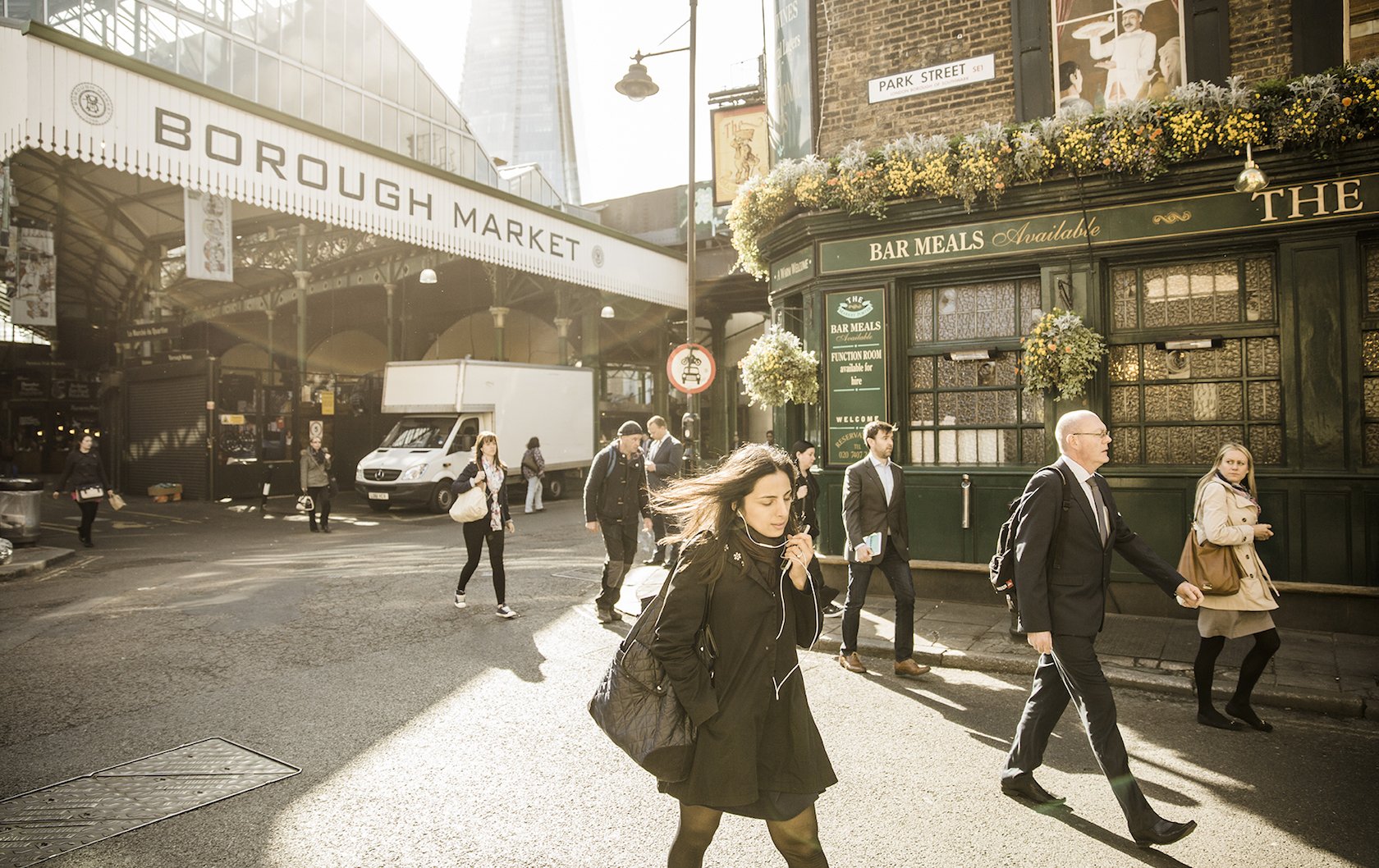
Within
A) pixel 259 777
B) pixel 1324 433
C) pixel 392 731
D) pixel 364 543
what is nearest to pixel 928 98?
pixel 1324 433

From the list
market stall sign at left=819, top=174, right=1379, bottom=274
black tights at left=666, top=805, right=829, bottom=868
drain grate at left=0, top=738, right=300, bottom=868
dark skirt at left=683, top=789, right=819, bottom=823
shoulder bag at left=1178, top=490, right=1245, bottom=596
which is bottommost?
drain grate at left=0, top=738, right=300, bottom=868

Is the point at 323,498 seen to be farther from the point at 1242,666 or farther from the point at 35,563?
the point at 1242,666

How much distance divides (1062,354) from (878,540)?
3144 mm

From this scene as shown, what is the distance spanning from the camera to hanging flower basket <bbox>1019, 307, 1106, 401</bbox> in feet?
26.1

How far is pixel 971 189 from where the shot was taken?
8.35 metres

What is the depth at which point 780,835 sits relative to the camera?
262 cm

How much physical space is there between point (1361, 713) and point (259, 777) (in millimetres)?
6553

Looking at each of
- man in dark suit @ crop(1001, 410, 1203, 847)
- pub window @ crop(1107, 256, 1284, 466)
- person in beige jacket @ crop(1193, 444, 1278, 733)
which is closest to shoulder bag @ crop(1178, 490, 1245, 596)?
person in beige jacket @ crop(1193, 444, 1278, 733)

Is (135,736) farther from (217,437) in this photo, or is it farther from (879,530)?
(217,437)

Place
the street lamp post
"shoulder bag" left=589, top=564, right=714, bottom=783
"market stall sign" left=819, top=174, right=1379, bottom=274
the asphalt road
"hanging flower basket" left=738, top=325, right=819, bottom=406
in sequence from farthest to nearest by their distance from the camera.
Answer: the street lamp post
"hanging flower basket" left=738, top=325, right=819, bottom=406
"market stall sign" left=819, top=174, right=1379, bottom=274
the asphalt road
"shoulder bag" left=589, top=564, right=714, bottom=783

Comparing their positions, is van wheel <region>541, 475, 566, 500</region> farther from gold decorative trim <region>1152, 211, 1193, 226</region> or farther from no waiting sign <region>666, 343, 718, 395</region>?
gold decorative trim <region>1152, 211, 1193, 226</region>

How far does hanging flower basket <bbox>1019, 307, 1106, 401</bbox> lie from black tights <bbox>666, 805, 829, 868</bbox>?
6.53 metres

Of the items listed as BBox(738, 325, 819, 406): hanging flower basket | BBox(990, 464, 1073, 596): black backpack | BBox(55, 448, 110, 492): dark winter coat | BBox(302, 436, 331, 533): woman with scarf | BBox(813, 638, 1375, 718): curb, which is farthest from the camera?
BBox(302, 436, 331, 533): woman with scarf

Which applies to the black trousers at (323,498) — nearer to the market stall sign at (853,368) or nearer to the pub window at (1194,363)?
the market stall sign at (853,368)
